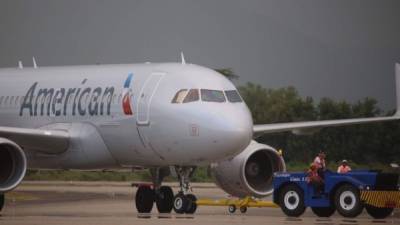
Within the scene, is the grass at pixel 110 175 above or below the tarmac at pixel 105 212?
above

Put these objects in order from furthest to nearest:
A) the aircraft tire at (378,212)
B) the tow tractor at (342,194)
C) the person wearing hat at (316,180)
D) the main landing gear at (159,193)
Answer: the main landing gear at (159,193)
the person wearing hat at (316,180)
the aircraft tire at (378,212)
the tow tractor at (342,194)

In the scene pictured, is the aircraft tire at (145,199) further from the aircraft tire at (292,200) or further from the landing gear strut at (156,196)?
the aircraft tire at (292,200)

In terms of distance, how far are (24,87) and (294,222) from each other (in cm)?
1197

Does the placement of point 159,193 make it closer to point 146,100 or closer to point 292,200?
Answer: point 146,100

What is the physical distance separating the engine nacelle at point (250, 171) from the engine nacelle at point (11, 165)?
20.5 feet

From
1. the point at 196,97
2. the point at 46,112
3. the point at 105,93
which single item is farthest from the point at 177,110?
the point at 46,112

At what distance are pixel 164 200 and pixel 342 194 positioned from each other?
5.61m

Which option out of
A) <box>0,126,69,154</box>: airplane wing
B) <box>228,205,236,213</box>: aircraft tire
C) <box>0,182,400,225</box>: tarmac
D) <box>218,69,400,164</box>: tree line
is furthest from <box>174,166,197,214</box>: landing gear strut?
<box>218,69,400,164</box>: tree line

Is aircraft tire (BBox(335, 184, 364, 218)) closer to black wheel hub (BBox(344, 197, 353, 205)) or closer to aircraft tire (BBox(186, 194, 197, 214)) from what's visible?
black wheel hub (BBox(344, 197, 353, 205))

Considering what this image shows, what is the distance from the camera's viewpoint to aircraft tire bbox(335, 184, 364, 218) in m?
30.1

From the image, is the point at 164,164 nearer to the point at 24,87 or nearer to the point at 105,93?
the point at 105,93

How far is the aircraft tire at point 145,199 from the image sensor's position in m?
34.1

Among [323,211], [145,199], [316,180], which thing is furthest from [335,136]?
[316,180]

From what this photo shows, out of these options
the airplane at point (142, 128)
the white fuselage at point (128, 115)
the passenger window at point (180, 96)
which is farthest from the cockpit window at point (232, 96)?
the passenger window at point (180, 96)
